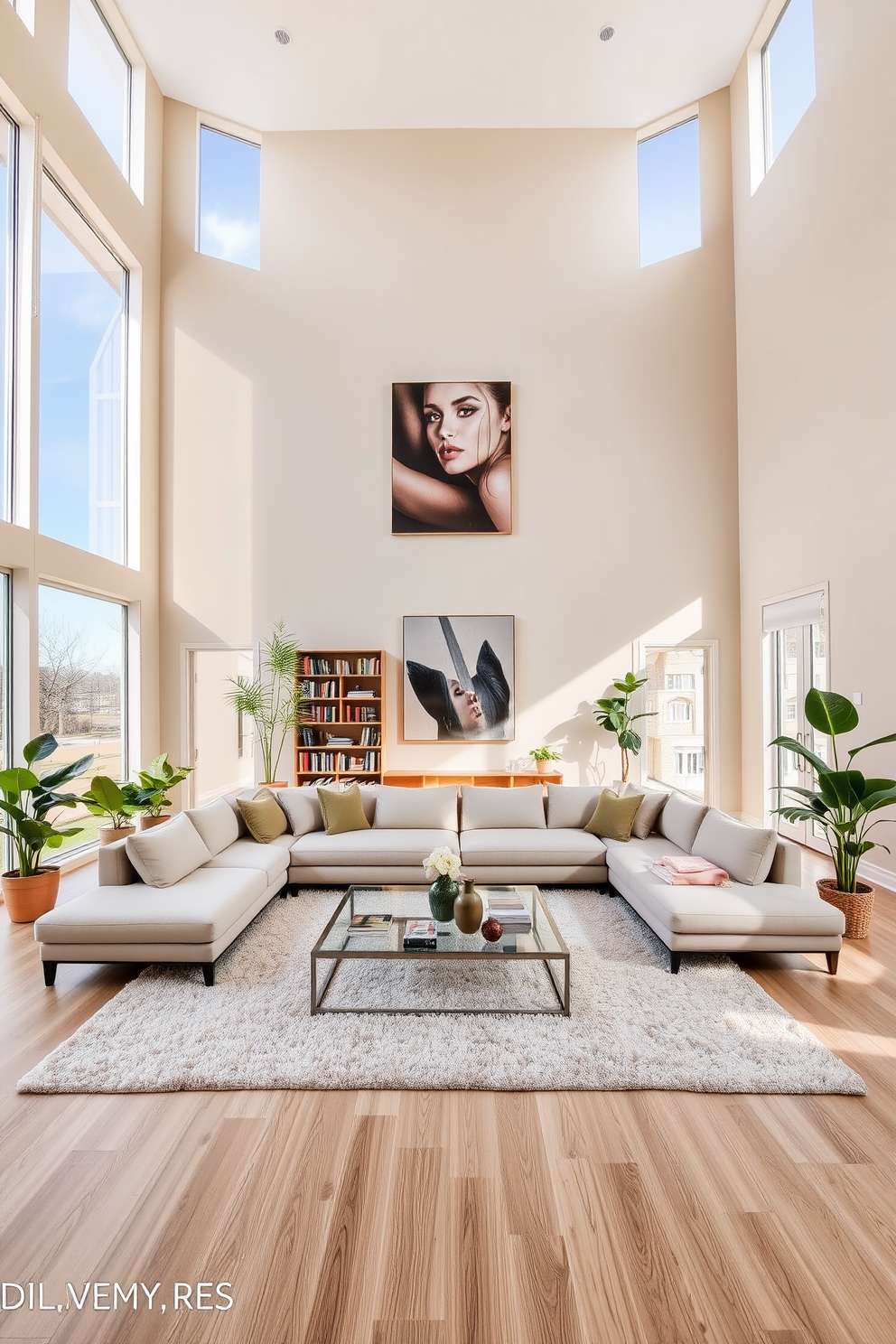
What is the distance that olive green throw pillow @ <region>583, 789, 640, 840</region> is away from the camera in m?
4.84

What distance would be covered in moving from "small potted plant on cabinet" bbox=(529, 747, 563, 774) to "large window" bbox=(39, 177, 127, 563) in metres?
4.75

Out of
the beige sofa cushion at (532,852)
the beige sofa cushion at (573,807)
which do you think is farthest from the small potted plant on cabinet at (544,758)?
the beige sofa cushion at (532,852)

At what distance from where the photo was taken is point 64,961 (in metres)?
3.33

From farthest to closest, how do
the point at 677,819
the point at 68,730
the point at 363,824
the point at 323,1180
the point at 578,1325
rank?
the point at 68,730 < the point at 363,824 < the point at 677,819 < the point at 323,1180 < the point at 578,1325

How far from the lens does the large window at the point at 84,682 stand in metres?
5.46

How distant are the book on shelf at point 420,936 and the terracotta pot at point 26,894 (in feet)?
8.54

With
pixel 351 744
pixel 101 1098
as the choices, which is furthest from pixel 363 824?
pixel 101 1098

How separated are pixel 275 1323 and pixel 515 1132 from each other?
915 millimetres

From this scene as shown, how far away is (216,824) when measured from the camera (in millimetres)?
4418

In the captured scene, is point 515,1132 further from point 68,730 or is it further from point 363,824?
point 68,730

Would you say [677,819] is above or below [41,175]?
below

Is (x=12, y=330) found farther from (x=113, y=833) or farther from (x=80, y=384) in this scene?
(x=113, y=833)

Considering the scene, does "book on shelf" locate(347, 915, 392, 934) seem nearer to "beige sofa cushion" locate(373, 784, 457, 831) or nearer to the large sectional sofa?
the large sectional sofa

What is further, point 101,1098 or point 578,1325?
point 101,1098
